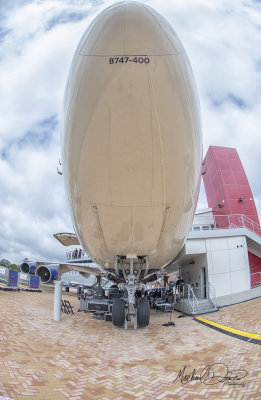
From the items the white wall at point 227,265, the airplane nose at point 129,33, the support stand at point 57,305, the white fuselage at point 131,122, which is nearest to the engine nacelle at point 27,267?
the support stand at point 57,305

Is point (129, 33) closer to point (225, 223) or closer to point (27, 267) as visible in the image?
point (27, 267)

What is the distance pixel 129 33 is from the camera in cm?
297

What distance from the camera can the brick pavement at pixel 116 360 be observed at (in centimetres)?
318

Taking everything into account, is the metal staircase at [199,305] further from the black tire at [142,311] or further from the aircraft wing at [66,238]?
the aircraft wing at [66,238]

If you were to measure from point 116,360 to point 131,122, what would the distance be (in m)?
4.30

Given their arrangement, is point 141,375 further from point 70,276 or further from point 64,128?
point 70,276

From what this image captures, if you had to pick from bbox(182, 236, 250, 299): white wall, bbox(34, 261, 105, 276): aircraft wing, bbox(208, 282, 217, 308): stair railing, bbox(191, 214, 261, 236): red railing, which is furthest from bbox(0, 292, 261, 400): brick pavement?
bbox(191, 214, 261, 236): red railing

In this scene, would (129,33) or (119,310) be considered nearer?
(129,33)

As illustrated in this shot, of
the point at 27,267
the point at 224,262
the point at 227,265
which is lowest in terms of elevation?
the point at 27,267

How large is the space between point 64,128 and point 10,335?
203 inches

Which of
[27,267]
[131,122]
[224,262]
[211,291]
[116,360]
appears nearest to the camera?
[131,122]

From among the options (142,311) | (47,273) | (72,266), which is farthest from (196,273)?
(47,273)

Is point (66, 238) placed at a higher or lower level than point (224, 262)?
higher

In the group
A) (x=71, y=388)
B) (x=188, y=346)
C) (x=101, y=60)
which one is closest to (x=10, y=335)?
(x=71, y=388)
